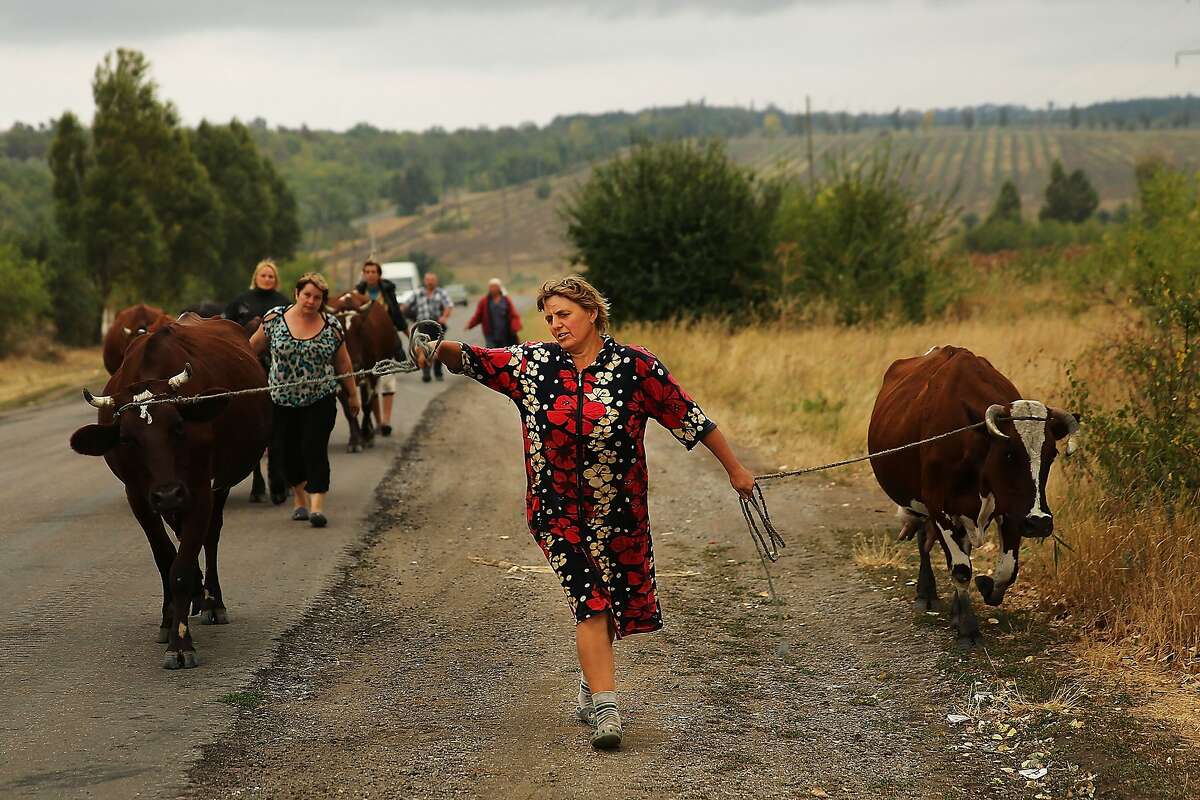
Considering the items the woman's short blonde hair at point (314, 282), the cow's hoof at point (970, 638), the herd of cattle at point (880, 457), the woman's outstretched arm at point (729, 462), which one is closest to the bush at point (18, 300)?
the woman's short blonde hair at point (314, 282)

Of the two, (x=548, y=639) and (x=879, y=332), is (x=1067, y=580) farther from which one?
(x=879, y=332)

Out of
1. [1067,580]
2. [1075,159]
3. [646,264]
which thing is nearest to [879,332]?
[646,264]

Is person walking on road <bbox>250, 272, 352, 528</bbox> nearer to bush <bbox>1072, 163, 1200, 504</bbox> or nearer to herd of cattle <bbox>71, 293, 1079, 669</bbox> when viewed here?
herd of cattle <bbox>71, 293, 1079, 669</bbox>

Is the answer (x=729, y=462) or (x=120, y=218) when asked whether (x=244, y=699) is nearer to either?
(x=729, y=462)

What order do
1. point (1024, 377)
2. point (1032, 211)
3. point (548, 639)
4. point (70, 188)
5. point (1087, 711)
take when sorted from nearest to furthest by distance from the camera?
point (1087, 711) → point (548, 639) → point (1024, 377) → point (70, 188) → point (1032, 211)

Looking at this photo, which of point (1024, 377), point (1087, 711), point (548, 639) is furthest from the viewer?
point (1024, 377)

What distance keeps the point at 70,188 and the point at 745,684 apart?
39651 mm

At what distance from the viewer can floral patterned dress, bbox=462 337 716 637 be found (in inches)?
247

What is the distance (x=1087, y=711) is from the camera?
670cm

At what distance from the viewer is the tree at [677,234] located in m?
30.2

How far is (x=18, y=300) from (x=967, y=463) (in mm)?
33548

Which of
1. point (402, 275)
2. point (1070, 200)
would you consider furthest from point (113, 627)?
point (1070, 200)

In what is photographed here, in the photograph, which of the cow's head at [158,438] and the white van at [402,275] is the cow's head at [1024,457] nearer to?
the cow's head at [158,438]

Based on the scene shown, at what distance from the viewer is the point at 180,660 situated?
758 cm
